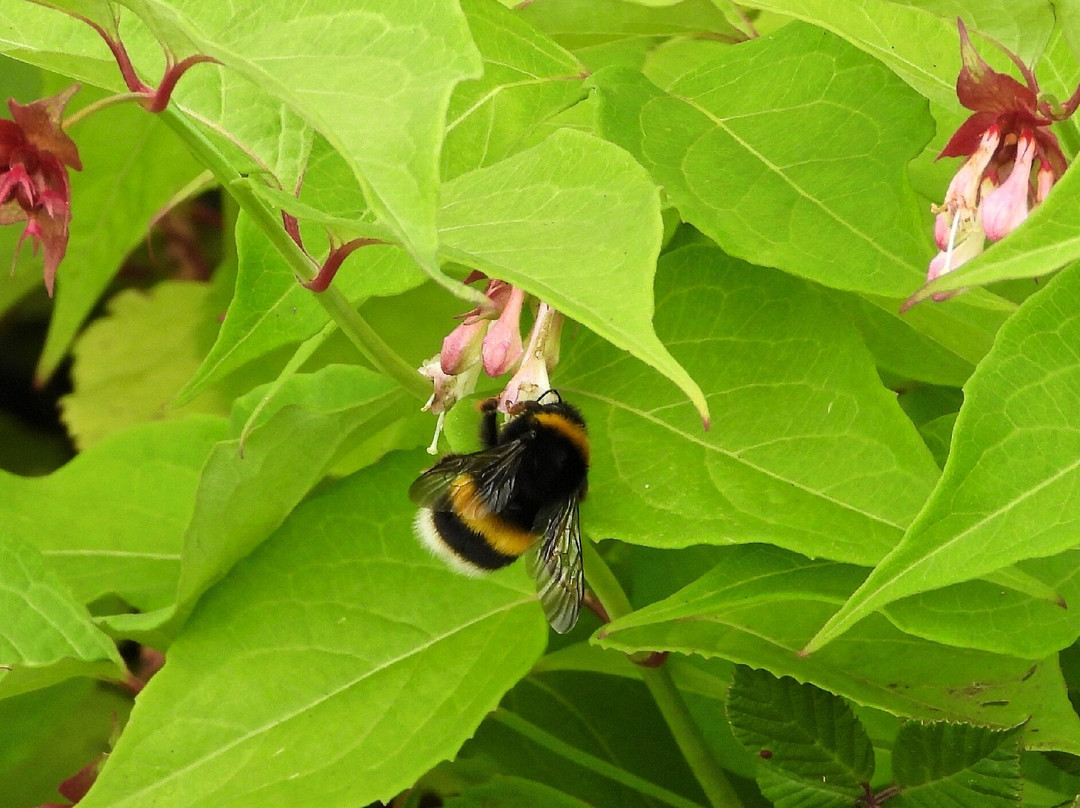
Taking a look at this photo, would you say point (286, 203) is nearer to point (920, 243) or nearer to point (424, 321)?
point (920, 243)

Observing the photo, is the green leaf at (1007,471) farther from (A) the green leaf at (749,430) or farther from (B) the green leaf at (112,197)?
(B) the green leaf at (112,197)

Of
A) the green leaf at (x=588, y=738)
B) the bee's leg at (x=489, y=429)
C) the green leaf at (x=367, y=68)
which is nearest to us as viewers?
the green leaf at (x=367, y=68)

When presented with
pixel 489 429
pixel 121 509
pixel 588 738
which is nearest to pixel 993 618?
pixel 489 429

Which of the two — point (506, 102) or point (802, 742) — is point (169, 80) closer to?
point (506, 102)

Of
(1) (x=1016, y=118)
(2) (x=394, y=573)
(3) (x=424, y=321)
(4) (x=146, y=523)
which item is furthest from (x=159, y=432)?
(1) (x=1016, y=118)

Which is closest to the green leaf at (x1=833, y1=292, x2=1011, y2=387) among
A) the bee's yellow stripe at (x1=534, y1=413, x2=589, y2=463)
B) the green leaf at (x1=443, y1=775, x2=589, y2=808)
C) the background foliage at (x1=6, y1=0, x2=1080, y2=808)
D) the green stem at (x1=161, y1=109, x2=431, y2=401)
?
the background foliage at (x1=6, y1=0, x2=1080, y2=808)

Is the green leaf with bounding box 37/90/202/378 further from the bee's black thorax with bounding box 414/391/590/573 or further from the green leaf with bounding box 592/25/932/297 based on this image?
the green leaf with bounding box 592/25/932/297

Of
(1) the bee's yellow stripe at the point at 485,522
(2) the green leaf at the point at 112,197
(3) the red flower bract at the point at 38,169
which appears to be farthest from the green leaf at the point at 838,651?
(2) the green leaf at the point at 112,197

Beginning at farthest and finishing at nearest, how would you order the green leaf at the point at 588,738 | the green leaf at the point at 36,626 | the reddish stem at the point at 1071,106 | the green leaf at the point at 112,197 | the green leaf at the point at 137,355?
the green leaf at the point at 137,355 < the green leaf at the point at 112,197 < the green leaf at the point at 588,738 < the green leaf at the point at 36,626 < the reddish stem at the point at 1071,106
